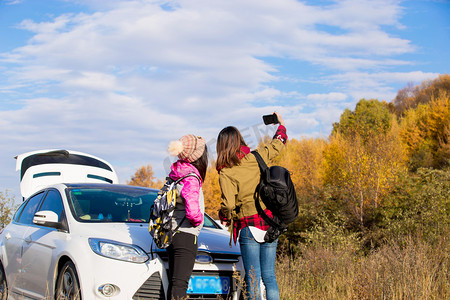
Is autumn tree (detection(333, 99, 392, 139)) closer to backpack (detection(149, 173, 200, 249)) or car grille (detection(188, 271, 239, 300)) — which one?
car grille (detection(188, 271, 239, 300))

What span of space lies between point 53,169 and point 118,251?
4.47 meters

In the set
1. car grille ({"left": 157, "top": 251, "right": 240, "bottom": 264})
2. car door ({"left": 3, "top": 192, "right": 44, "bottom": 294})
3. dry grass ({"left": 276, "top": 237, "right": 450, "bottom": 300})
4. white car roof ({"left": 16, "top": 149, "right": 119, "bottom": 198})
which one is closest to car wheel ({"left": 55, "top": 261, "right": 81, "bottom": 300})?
car grille ({"left": 157, "top": 251, "right": 240, "bottom": 264})

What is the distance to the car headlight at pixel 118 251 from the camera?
452 centimetres

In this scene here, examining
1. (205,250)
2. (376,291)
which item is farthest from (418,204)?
(205,250)

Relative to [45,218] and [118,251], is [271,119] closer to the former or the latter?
[118,251]

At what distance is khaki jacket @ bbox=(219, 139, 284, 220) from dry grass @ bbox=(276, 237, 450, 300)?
1.72 metres

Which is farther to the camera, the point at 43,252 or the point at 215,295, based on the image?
the point at 43,252

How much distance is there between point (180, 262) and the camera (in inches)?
167

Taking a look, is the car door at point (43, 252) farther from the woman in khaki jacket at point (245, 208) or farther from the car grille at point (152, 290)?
the woman in khaki jacket at point (245, 208)

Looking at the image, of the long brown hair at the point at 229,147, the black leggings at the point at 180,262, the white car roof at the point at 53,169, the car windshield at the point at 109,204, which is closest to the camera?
the black leggings at the point at 180,262

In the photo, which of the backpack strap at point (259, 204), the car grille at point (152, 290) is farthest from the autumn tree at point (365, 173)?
the car grille at point (152, 290)

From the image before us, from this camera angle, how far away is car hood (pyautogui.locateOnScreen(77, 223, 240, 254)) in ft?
15.4

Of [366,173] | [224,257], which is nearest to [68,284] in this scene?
[224,257]

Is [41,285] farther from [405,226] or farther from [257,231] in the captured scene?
[405,226]
